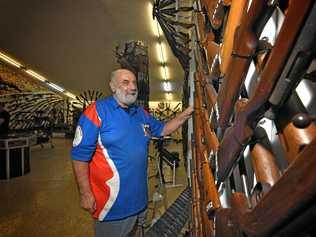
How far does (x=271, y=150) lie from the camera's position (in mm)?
481

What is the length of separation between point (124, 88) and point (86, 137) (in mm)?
442

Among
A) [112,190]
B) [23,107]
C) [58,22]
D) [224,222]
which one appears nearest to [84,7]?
[58,22]

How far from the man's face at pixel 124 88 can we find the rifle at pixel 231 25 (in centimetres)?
123

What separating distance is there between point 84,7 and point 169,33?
4.05 m

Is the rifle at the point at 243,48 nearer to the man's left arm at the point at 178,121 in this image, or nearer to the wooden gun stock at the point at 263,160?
the wooden gun stock at the point at 263,160

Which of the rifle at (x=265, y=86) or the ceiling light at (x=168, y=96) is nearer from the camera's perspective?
the rifle at (x=265, y=86)

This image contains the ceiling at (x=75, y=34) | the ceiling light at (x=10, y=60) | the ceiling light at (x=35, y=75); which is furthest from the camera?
the ceiling light at (x=35, y=75)

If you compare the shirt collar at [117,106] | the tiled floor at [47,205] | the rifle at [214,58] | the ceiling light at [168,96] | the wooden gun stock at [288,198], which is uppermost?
the ceiling light at [168,96]

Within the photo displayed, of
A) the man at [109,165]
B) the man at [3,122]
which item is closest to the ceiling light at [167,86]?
the man at [3,122]

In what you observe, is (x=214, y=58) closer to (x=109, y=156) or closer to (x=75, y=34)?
(x=109, y=156)

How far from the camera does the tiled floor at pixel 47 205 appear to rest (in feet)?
8.68

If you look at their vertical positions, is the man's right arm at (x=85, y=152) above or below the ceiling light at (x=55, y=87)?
below

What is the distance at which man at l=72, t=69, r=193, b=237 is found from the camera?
161cm

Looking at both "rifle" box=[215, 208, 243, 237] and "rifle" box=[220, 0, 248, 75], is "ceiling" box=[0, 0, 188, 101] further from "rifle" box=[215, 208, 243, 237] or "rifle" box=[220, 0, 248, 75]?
"rifle" box=[215, 208, 243, 237]
